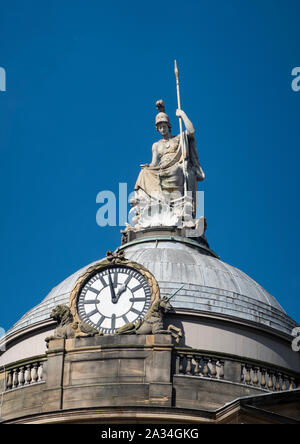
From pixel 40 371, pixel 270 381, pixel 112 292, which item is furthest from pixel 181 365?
pixel 40 371

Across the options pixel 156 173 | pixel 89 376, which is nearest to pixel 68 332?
pixel 89 376

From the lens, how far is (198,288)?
60156 mm

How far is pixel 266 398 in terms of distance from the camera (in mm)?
52594

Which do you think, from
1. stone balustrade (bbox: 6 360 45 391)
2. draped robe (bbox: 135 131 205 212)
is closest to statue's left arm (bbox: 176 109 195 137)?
draped robe (bbox: 135 131 205 212)

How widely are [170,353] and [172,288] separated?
14.9ft

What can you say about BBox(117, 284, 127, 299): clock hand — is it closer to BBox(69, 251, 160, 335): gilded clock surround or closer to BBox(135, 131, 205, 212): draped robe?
BBox(69, 251, 160, 335): gilded clock surround

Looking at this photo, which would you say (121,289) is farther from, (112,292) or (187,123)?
(187,123)

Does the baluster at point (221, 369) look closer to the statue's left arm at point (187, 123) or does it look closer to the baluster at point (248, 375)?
the baluster at point (248, 375)

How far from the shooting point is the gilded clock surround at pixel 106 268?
57344mm

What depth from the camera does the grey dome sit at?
5966 cm

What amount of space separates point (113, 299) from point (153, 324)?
6.76 feet

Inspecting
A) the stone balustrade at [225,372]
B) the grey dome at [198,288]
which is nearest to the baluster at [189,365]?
the stone balustrade at [225,372]

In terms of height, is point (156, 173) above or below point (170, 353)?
above
